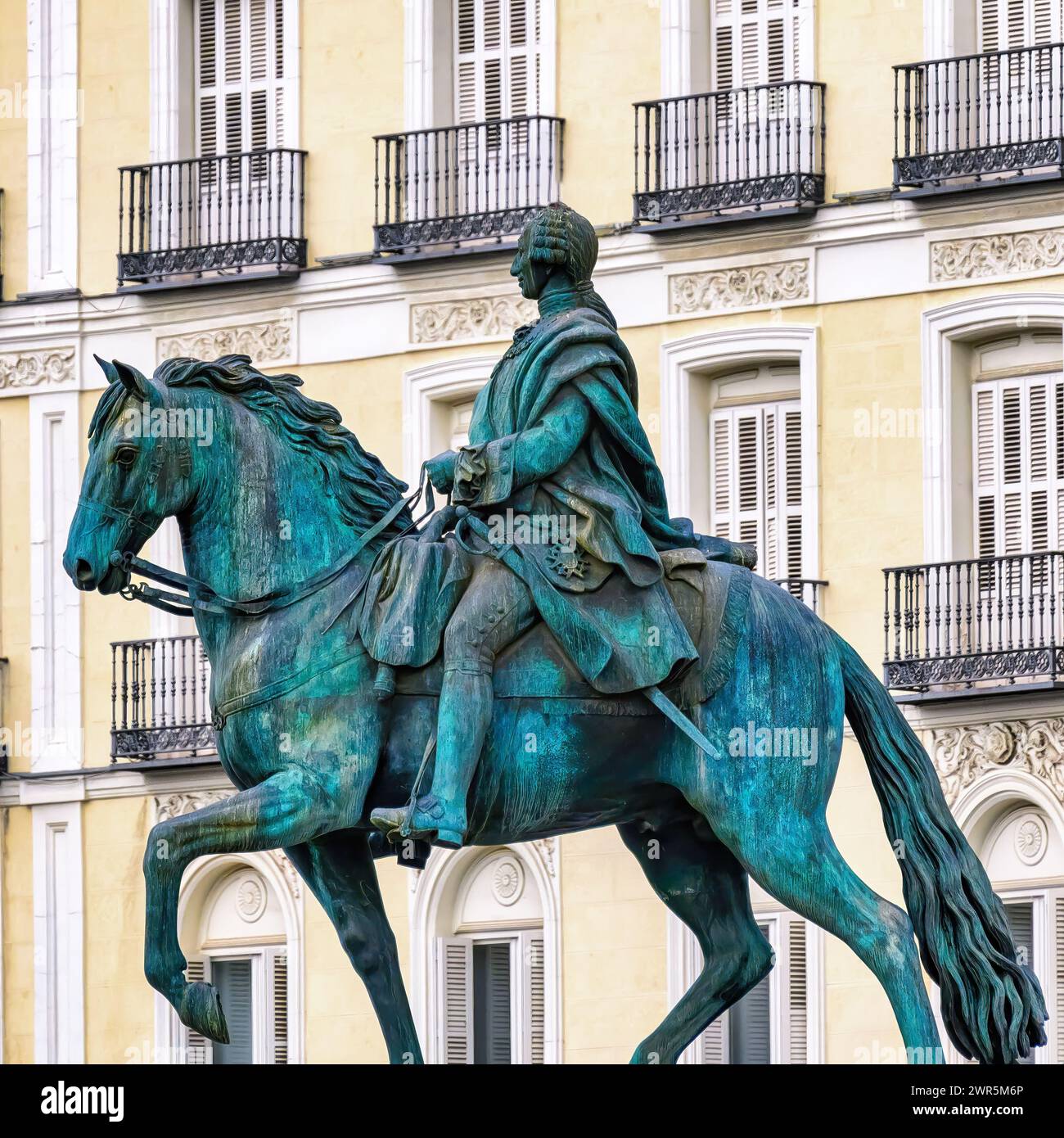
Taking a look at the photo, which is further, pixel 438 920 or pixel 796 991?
pixel 438 920

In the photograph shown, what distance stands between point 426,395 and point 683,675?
19257 millimetres

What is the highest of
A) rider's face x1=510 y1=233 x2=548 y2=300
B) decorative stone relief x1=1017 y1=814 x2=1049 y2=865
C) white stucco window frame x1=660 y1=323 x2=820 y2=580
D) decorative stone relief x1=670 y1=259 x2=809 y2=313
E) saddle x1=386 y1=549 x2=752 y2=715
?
decorative stone relief x1=670 y1=259 x2=809 y2=313

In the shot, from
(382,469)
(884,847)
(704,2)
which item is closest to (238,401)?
(382,469)

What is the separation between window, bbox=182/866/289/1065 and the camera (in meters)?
35.7

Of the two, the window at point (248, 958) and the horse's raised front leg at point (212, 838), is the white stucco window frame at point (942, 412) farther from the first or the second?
the horse's raised front leg at point (212, 838)

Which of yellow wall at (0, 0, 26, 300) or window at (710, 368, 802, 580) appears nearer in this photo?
window at (710, 368, 802, 580)

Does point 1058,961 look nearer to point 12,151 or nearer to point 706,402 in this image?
point 706,402

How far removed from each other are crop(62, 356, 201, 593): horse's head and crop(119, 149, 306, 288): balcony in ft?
64.4

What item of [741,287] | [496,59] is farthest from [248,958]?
[496,59]

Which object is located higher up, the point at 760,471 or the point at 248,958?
the point at 760,471

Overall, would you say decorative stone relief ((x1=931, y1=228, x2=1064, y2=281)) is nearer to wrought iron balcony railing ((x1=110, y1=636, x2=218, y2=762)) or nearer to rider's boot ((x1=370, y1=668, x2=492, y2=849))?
wrought iron balcony railing ((x1=110, y1=636, x2=218, y2=762))

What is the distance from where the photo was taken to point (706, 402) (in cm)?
3422

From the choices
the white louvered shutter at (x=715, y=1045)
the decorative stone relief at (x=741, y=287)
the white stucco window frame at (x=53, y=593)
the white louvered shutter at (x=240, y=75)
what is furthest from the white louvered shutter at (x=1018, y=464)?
the white stucco window frame at (x=53, y=593)

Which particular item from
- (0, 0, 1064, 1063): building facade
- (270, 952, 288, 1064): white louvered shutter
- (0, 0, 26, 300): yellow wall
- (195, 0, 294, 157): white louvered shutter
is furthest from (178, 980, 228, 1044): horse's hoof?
(0, 0, 26, 300): yellow wall
